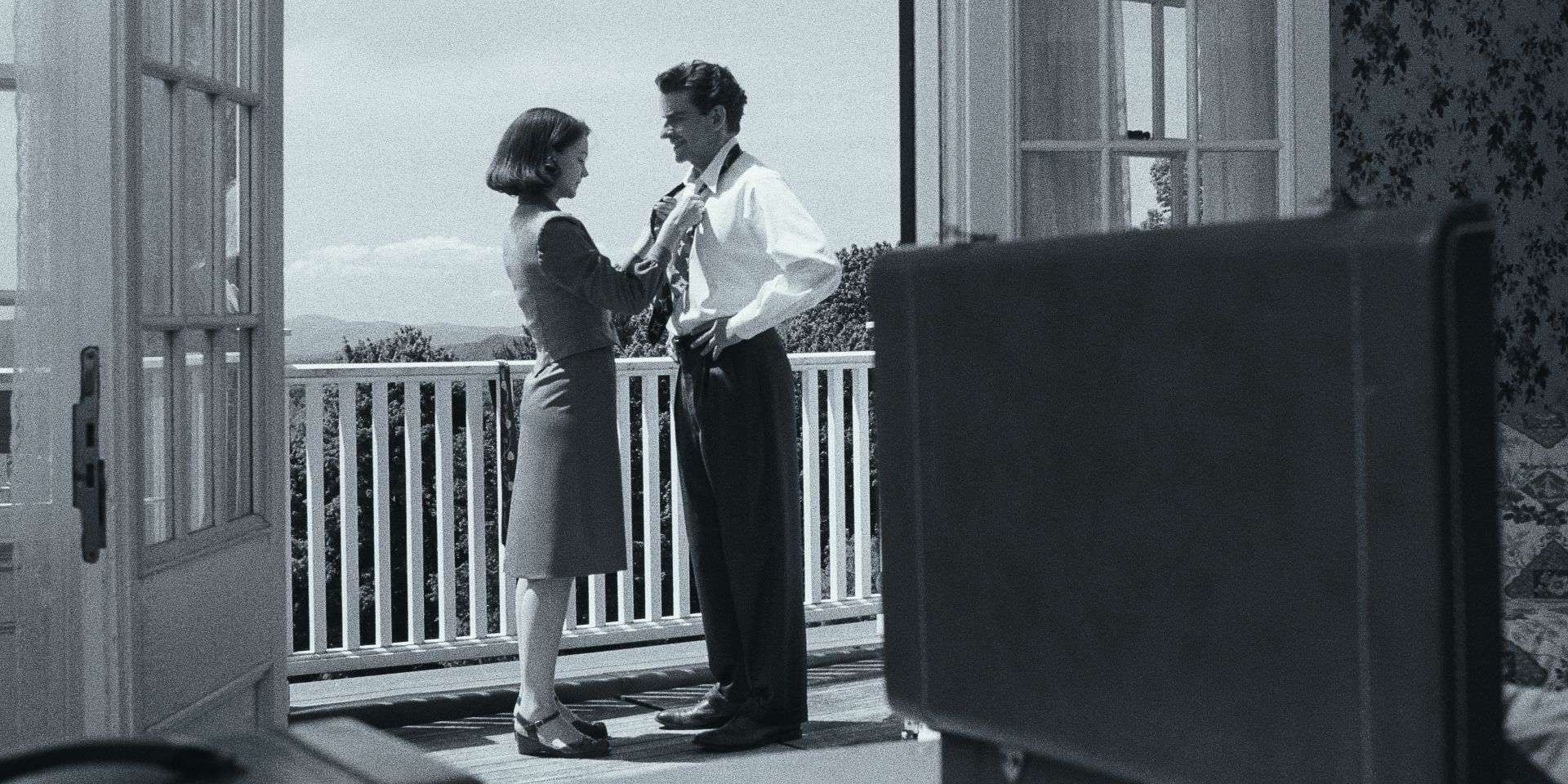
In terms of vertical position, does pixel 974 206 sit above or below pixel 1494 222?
above

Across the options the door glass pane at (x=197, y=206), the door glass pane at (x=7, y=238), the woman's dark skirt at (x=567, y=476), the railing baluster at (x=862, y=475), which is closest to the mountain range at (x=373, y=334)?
the railing baluster at (x=862, y=475)

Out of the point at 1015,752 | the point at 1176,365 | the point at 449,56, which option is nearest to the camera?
the point at 1176,365

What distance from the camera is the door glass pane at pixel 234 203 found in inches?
105

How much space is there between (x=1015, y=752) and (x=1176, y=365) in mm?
296

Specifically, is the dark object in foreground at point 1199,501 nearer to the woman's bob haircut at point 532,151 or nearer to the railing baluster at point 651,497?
the woman's bob haircut at point 532,151

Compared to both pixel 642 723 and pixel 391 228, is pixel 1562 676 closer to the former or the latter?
pixel 642 723

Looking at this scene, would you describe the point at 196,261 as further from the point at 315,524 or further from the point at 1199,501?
the point at 1199,501

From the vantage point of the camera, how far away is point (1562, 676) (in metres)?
2.89

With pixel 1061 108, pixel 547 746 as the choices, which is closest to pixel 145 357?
pixel 547 746

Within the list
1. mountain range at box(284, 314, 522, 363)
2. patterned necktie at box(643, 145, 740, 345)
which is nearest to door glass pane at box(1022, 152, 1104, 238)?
patterned necktie at box(643, 145, 740, 345)

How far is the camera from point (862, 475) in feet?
17.2

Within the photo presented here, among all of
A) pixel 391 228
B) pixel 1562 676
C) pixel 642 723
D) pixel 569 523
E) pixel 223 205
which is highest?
pixel 391 228

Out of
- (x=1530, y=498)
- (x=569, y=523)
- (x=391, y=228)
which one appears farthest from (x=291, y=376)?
(x=391, y=228)

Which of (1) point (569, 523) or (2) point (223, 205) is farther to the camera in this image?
(1) point (569, 523)
